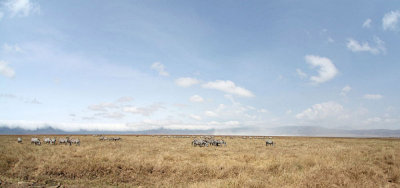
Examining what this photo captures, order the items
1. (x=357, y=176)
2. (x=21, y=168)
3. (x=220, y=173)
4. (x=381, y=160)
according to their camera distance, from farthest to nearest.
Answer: (x=381, y=160), (x=21, y=168), (x=220, y=173), (x=357, y=176)

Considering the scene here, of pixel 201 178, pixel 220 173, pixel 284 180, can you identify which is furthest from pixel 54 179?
pixel 284 180

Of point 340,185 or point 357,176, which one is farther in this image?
point 357,176

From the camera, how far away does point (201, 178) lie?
12.8 meters

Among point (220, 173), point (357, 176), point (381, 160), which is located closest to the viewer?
point (357, 176)

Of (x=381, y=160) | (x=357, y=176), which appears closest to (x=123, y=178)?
(x=357, y=176)

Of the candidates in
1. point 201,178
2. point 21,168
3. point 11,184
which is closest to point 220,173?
point 201,178

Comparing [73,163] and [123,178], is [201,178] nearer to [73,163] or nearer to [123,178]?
[123,178]

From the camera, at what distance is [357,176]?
12.2 metres

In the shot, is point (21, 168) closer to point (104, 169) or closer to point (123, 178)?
point (104, 169)

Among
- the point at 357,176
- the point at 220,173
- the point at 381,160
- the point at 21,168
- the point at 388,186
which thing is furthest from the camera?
the point at 381,160

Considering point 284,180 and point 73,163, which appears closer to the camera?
point 284,180

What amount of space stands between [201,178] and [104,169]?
5.78 meters

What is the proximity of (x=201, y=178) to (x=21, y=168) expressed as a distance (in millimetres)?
10917

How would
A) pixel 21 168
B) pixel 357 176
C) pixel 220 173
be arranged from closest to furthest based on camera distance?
pixel 357 176 → pixel 220 173 → pixel 21 168
